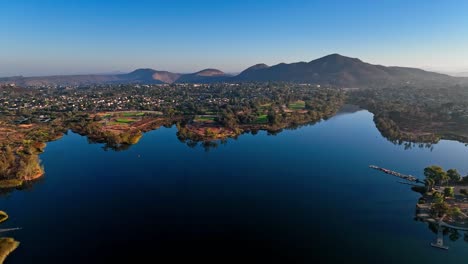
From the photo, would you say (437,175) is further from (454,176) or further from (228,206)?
(228,206)

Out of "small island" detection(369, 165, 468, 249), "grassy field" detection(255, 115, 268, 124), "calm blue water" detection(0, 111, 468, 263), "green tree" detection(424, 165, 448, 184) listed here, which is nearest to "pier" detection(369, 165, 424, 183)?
"small island" detection(369, 165, 468, 249)

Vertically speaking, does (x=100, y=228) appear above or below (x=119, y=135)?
below

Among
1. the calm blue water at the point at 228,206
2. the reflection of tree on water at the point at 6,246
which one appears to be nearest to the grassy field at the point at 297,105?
the calm blue water at the point at 228,206

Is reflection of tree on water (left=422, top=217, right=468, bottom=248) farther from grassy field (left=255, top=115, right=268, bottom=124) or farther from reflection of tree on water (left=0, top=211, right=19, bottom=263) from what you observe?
grassy field (left=255, top=115, right=268, bottom=124)

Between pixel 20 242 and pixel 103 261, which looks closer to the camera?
pixel 103 261

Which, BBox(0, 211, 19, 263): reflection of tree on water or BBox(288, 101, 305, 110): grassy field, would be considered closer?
BBox(0, 211, 19, 263): reflection of tree on water

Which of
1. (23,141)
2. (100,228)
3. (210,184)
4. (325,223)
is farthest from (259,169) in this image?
(23,141)

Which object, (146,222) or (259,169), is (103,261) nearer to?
(146,222)

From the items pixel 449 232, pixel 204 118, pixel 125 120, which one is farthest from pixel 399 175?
pixel 125 120
